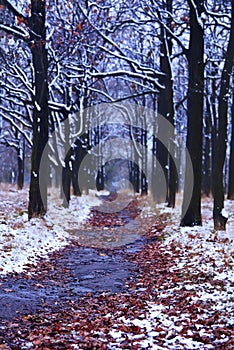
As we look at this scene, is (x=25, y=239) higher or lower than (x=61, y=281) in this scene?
higher

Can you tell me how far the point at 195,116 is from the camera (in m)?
14.4

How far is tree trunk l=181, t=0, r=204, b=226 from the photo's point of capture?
14094mm

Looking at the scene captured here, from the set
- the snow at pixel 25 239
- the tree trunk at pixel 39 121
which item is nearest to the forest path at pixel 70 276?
the snow at pixel 25 239

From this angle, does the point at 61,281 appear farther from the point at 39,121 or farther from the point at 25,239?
the point at 39,121

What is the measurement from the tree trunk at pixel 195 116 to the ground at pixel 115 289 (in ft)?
2.42

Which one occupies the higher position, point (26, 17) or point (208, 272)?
point (26, 17)

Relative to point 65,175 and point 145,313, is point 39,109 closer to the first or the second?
point 65,175

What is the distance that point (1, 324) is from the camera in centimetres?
621

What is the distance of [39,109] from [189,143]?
515 cm

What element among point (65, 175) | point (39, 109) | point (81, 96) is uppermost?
point (81, 96)

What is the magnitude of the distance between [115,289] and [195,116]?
7.47 m

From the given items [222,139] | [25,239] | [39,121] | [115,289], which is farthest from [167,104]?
[115,289]

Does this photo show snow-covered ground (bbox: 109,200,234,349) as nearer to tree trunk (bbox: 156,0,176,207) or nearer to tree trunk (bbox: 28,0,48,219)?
tree trunk (bbox: 28,0,48,219)

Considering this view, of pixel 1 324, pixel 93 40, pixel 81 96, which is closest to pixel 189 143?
pixel 93 40
